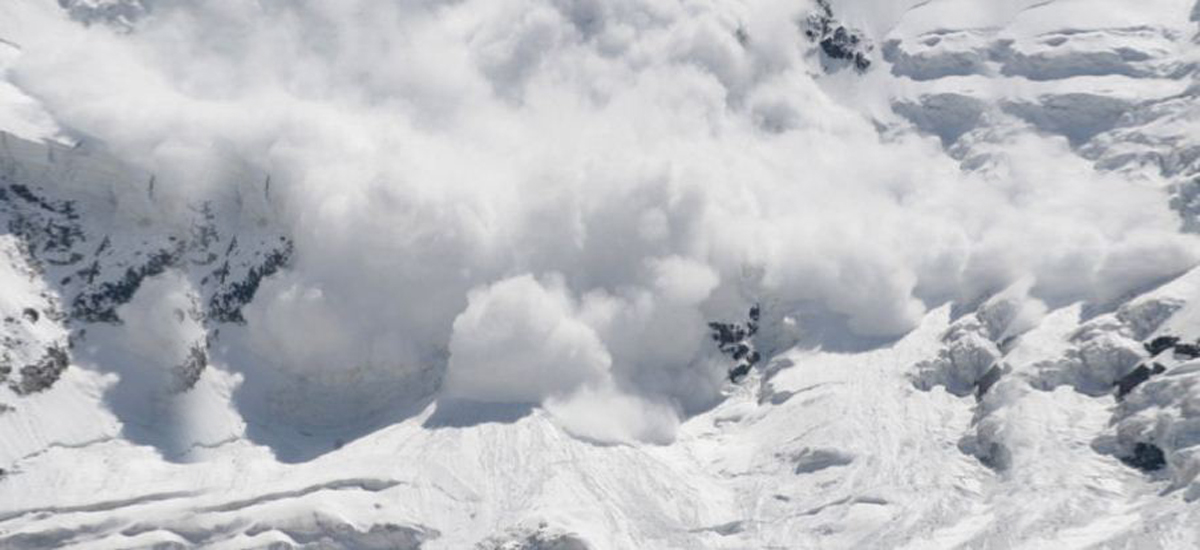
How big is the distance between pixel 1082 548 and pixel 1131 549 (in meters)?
4.72

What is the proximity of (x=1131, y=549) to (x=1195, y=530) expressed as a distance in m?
6.09

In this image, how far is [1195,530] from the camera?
19550 cm

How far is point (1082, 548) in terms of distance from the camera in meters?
199

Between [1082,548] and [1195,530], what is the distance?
10.5m

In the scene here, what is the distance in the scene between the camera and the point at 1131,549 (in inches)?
7726
